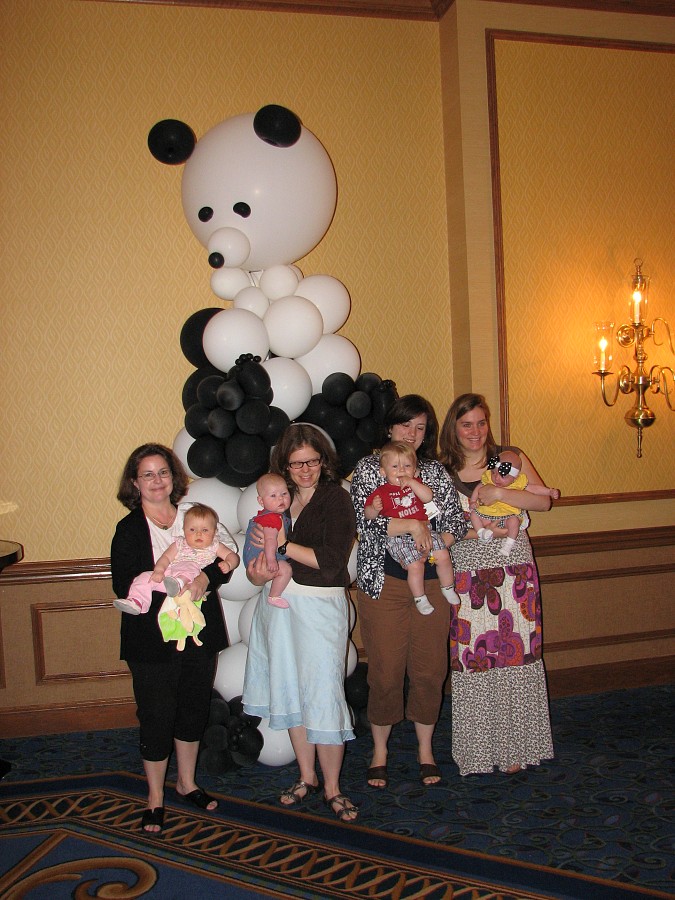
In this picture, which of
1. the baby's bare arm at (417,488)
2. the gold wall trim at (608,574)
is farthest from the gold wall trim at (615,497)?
the baby's bare arm at (417,488)

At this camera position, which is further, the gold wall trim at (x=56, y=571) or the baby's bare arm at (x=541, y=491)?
the gold wall trim at (x=56, y=571)

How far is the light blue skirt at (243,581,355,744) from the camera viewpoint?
278cm

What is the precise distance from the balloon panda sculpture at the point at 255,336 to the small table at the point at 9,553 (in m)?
0.83

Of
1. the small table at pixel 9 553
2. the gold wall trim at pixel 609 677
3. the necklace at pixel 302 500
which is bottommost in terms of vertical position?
the gold wall trim at pixel 609 677

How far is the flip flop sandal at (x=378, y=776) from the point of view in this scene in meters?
3.10

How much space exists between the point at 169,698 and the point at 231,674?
625 millimetres

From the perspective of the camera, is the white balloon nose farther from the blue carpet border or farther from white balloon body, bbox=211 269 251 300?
the blue carpet border

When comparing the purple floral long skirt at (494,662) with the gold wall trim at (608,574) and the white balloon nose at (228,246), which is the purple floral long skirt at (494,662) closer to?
the gold wall trim at (608,574)

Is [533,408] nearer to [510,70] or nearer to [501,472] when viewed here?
[501,472]

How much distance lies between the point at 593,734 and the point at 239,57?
12.5ft

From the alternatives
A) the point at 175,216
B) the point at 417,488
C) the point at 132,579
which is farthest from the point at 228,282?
the point at 132,579

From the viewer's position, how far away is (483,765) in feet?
10.4

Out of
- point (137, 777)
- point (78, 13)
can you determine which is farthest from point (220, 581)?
point (78, 13)

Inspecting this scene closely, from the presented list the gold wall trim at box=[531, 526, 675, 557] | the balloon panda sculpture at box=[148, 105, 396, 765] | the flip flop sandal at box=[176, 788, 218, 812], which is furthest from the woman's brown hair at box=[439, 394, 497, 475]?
the flip flop sandal at box=[176, 788, 218, 812]
